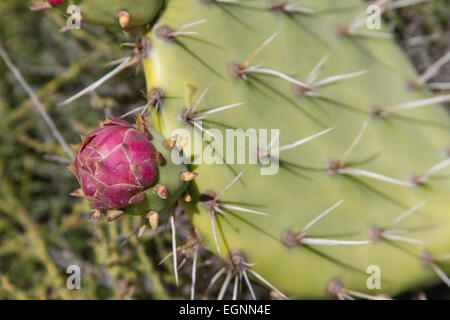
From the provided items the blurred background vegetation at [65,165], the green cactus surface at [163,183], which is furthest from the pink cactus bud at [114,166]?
the blurred background vegetation at [65,165]

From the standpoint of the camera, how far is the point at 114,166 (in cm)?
73

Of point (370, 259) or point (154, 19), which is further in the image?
point (370, 259)

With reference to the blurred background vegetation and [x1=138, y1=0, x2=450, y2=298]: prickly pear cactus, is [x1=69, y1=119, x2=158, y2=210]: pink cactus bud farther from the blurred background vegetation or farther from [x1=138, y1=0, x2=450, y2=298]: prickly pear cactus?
the blurred background vegetation

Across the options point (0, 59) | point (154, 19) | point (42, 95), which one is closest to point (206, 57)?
point (154, 19)

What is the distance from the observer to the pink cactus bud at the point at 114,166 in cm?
73

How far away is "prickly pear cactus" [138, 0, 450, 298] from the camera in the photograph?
3.02ft

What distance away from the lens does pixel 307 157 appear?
3.41 feet

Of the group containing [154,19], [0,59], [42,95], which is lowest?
[154,19]

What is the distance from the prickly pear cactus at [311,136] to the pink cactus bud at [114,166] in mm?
144

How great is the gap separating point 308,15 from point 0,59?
1288mm

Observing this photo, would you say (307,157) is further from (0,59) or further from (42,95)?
(0,59)

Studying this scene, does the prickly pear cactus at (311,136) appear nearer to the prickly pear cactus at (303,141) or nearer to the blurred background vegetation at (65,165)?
the prickly pear cactus at (303,141)

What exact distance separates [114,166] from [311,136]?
0.46m

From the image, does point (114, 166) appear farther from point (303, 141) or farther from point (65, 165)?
point (65, 165)
